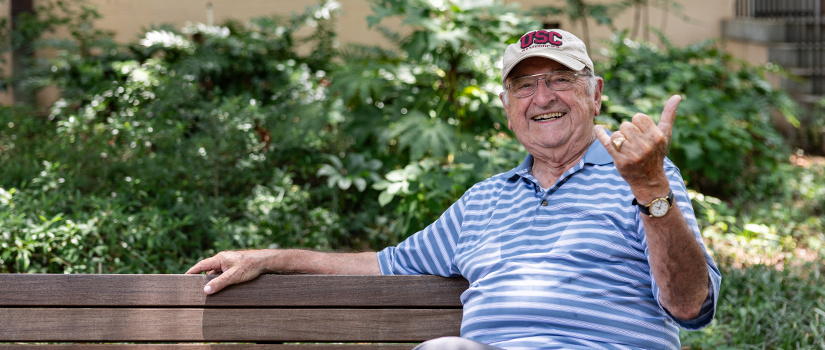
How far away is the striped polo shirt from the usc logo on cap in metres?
0.38

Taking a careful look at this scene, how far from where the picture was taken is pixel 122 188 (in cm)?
396

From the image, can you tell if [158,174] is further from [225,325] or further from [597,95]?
[597,95]

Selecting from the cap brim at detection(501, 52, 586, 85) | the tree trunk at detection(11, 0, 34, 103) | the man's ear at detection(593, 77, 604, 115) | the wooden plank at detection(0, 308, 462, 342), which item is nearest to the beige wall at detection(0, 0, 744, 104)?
the tree trunk at detection(11, 0, 34, 103)

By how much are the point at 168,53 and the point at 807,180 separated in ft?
18.5

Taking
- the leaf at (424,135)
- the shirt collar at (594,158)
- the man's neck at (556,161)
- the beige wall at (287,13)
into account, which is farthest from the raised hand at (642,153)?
the beige wall at (287,13)

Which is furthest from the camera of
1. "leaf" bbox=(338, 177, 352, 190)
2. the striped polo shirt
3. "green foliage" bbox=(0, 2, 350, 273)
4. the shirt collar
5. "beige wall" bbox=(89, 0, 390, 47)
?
"beige wall" bbox=(89, 0, 390, 47)

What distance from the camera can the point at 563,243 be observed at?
2146 mm

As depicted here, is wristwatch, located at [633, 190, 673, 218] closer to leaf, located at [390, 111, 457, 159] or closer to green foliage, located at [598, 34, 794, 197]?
leaf, located at [390, 111, 457, 159]

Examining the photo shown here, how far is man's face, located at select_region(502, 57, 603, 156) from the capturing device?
2.35m

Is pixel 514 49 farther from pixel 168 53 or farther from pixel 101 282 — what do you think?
pixel 168 53

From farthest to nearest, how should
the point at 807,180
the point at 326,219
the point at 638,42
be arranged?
the point at 638,42 → the point at 807,180 → the point at 326,219

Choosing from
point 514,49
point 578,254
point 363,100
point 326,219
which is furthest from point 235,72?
point 578,254

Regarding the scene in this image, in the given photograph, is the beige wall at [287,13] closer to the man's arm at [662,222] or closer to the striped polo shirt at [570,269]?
the striped polo shirt at [570,269]

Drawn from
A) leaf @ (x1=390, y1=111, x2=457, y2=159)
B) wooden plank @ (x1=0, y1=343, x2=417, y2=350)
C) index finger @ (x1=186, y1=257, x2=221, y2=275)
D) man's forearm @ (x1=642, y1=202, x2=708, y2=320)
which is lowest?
leaf @ (x1=390, y1=111, x2=457, y2=159)
